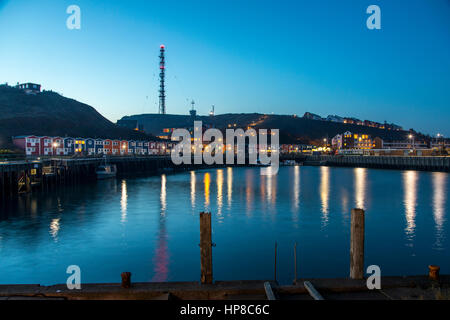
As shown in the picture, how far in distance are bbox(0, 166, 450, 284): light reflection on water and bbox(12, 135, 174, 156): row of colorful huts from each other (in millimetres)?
48443

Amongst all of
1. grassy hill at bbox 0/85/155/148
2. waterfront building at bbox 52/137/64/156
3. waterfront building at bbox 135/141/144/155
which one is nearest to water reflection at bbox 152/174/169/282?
waterfront building at bbox 52/137/64/156

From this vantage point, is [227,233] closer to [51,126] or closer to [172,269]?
[172,269]

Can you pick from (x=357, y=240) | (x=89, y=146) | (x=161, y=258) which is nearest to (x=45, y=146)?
(x=89, y=146)

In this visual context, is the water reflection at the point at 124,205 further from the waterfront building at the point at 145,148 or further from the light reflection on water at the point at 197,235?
the waterfront building at the point at 145,148

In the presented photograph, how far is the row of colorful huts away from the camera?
87.4 metres

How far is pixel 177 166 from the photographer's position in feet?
376

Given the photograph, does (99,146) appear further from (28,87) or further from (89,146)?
(28,87)

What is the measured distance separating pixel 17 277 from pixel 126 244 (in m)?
7.04

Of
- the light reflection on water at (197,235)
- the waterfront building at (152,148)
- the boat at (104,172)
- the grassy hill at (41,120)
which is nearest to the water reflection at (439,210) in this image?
the light reflection on water at (197,235)

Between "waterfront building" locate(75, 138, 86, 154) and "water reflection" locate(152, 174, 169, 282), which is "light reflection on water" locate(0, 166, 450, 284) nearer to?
"water reflection" locate(152, 174, 169, 282)

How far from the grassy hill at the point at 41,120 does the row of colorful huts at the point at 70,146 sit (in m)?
27.2

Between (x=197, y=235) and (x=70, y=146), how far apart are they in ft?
273

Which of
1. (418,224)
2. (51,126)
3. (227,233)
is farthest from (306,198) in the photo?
(51,126)
